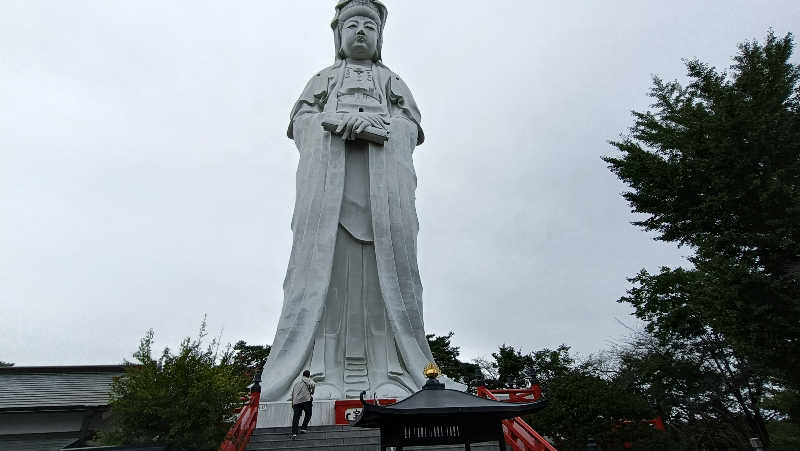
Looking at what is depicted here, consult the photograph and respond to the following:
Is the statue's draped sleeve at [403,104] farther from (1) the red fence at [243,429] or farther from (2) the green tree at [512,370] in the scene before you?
(2) the green tree at [512,370]

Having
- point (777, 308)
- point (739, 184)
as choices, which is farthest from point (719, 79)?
point (777, 308)

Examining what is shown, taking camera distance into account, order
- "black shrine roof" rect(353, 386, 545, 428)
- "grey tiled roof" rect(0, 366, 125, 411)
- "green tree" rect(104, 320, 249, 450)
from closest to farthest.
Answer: "black shrine roof" rect(353, 386, 545, 428)
"green tree" rect(104, 320, 249, 450)
"grey tiled roof" rect(0, 366, 125, 411)

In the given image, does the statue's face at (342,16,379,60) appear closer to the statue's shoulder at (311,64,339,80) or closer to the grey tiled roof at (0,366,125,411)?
the statue's shoulder at (311,64,339,80)

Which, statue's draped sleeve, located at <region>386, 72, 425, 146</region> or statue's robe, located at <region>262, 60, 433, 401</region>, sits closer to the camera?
statue's robe, located at <region>262, 60, 433, 401</region>

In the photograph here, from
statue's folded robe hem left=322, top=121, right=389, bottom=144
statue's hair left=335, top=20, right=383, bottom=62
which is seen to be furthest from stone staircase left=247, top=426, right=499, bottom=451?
statue's hair left=335, top=20, right=383, bottom=62

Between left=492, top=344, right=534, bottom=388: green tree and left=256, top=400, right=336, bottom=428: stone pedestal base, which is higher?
left=492, top=344, right=534, bottom=388: green tree

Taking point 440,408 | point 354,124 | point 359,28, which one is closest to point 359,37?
point 359,28

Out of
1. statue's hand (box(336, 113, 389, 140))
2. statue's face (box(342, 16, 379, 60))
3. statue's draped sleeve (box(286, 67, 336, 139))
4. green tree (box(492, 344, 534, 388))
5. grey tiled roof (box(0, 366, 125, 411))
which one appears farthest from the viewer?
green tree (box(492, 344, 534, 388))

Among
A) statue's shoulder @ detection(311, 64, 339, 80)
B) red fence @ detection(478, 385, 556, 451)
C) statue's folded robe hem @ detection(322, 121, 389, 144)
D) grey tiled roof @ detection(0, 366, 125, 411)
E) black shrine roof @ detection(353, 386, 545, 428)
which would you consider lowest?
red fence @ detection(478, 385, 556, 451)

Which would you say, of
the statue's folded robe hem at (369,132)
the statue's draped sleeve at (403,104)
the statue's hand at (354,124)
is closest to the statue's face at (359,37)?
the statue's draped sleeve at (403,104)

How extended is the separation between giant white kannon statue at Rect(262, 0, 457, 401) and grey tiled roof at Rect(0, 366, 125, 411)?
3.71 m

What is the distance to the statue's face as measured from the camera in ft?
37.3

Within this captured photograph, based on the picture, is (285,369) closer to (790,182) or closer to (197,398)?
(197,398)

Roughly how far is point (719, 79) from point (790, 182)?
2159mm
